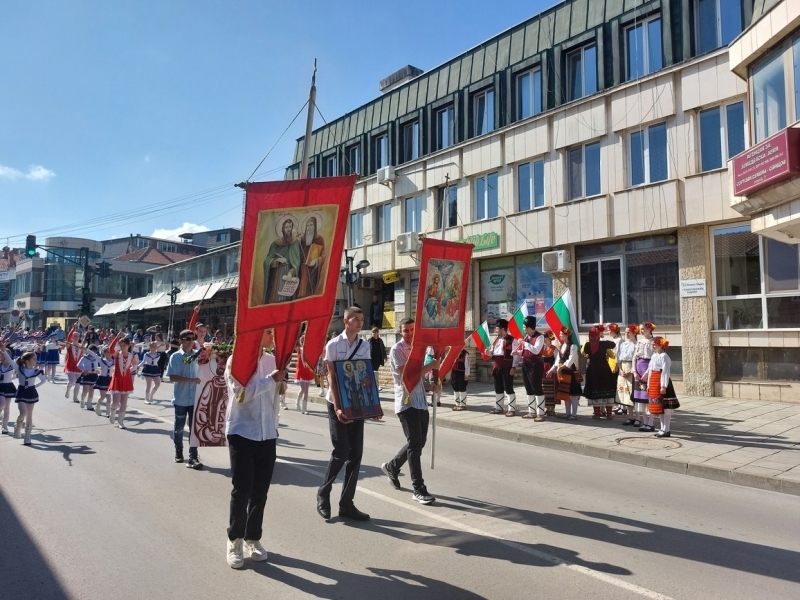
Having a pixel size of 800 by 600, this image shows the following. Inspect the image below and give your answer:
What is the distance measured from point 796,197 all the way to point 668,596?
955 cm

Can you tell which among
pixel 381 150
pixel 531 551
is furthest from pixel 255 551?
pixel 381 150

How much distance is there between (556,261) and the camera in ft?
60.1

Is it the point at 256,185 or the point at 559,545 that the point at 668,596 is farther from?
the point at 256,185

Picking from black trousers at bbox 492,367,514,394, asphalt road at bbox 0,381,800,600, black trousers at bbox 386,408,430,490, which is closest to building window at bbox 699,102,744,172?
black trousers at bbox 492,367,514,394

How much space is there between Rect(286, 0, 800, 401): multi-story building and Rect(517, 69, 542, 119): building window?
49 mm

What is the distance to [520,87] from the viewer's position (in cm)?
2055

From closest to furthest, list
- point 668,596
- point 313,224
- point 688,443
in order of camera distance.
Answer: point 668,596 → point 313,224 → point 688,443

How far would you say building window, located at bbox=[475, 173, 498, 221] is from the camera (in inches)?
828

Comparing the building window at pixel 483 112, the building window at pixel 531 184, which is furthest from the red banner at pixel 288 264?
the building window at pixel 483 112

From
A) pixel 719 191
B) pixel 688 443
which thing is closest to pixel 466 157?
pixel 719 191

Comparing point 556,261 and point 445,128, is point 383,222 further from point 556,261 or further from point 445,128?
point 556,261

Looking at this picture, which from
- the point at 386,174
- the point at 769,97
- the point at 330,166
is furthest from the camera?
the point at 330,166

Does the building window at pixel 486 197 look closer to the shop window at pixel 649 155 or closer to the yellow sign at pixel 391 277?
the yellow sign at pixel 391 277

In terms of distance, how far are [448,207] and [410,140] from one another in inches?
175
